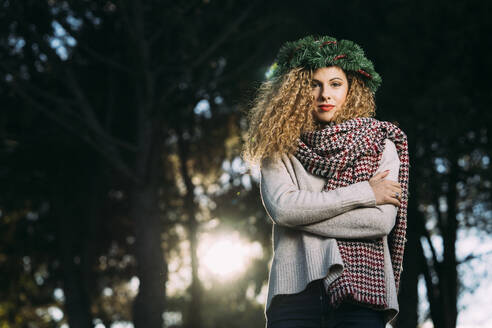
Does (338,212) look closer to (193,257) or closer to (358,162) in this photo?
(358,162)

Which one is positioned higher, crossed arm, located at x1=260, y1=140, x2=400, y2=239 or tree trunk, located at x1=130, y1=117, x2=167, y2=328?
tree trunk, located at x1=130, y1=117, x2=167, y2=328

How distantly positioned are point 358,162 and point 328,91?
433 millimetres

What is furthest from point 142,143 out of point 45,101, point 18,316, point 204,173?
point 18,316

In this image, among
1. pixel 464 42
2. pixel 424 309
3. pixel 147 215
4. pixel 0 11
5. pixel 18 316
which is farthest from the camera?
pixel 18 316

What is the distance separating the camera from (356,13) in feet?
28.8

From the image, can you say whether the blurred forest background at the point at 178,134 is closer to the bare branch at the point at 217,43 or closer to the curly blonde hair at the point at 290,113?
the bare branch at the point at 217,43

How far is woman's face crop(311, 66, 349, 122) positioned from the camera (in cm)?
293

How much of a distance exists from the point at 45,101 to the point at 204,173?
15.3 feet

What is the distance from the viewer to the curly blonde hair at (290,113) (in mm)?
2879

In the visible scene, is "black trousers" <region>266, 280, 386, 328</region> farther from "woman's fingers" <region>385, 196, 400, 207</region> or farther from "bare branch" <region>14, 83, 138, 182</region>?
"bare branch" <region>14, 83, 138, 182</region>

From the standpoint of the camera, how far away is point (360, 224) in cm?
256

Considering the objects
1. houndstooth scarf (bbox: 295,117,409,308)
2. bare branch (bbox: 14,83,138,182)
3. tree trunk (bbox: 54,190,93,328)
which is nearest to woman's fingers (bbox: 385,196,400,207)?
houndstooth scarf (bbox: 295,117,409,308)

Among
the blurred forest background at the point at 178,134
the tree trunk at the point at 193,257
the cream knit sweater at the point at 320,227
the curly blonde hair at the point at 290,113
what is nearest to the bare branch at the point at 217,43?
the blurred forest background at the point at 178,134

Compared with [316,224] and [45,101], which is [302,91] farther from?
[45,101]
